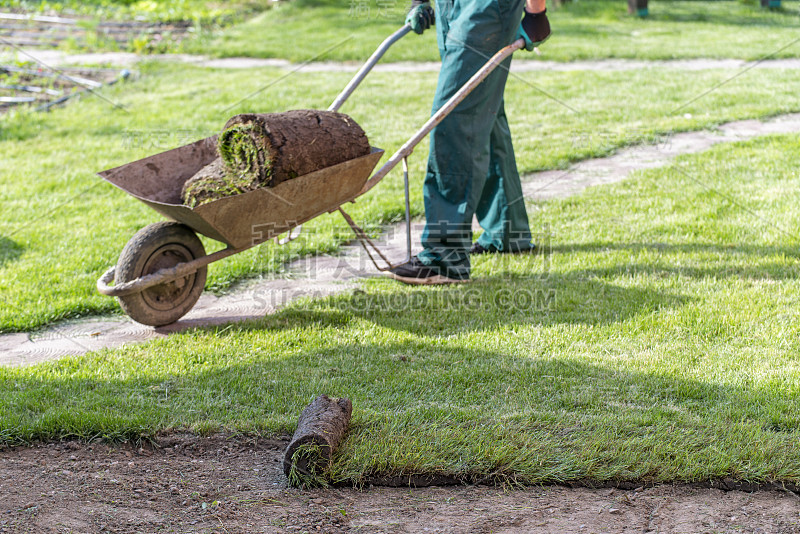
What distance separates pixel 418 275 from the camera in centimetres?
483

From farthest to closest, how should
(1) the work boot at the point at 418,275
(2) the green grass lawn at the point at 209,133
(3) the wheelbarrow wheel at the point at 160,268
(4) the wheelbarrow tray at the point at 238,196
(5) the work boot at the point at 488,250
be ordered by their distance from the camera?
1. (5) the work boot at the point at 488,250
2. (2) the green grass lawn at the point at 209,133
3. (1) the work boot at the point at 418,275
4. (3) the wheelbarrow wheel at the point at 160,268
5. (4) the wheelbarrow tray at the point at 238,196

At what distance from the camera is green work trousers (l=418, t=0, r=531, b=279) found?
14.8 ft

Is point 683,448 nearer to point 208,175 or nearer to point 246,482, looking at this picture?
point 246,482

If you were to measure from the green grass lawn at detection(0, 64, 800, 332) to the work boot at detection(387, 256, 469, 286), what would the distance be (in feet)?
2.83

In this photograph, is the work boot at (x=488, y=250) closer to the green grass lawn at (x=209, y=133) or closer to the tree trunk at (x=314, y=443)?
the green grass lawn at (x=209, y=133)

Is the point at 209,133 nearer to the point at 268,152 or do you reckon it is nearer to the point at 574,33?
the point at 268,152

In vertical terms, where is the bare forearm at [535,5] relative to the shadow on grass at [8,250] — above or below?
above

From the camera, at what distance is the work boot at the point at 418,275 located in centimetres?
479

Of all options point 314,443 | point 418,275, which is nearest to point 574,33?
point 418,275

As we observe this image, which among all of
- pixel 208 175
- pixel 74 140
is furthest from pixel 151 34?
pixel 208 175

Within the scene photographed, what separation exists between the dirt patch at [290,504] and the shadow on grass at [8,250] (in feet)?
8.06

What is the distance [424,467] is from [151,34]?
1122 centimetres

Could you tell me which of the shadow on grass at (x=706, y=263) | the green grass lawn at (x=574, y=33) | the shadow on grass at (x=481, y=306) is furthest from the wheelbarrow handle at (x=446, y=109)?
the green grass lawn at (x=574, y=33)

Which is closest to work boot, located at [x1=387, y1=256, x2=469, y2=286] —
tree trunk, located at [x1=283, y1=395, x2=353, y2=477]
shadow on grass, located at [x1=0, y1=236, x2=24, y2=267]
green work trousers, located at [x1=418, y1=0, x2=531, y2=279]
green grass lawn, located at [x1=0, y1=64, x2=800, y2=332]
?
green work trousers, located at [x1=418, y1=0, x2=531, y2=279]
